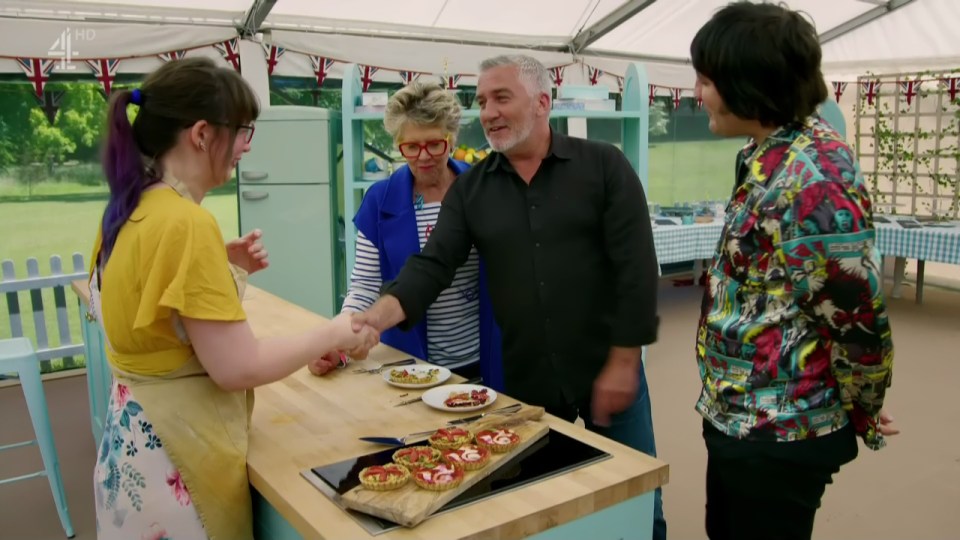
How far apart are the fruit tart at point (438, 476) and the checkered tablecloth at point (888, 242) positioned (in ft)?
17.3

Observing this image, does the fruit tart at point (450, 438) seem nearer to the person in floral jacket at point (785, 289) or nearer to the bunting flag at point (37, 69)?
the person in floral jacket at point (785, 289)

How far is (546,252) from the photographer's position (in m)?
2.12

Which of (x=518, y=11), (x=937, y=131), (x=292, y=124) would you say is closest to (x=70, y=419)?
(x=292, y=124)

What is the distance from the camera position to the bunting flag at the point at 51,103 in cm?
519

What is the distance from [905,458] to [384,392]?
120 inches

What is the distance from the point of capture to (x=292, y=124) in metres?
5.07

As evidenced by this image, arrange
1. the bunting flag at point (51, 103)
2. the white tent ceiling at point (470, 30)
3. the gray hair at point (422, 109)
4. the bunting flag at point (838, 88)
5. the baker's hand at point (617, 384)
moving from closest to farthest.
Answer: the baker's hand at point (617, 384), the gray hair at point (422, 109), the white tent ceiling at point (470, 30), the bunting flag at point (51, 103), the bunting flag at point (838, 88)

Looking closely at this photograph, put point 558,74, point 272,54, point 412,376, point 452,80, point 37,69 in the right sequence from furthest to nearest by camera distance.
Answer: point 558,74 → point 452,80 → point 272,54 → point 37,69 → point 412,376

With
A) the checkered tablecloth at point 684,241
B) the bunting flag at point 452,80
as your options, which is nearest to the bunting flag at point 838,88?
the checkered tablecloth at point 684,241

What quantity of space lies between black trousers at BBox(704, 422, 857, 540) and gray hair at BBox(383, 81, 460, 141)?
126 centimetres

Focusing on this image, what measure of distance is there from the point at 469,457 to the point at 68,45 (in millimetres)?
4495

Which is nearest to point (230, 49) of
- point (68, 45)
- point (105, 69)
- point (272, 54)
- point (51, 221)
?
point (272, 54)

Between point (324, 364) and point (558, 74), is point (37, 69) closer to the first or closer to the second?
point (324, 364)

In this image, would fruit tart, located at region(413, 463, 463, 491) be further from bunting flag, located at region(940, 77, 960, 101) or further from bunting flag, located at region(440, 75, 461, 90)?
bunting flag, located at region(940, 77, 960, 101)
